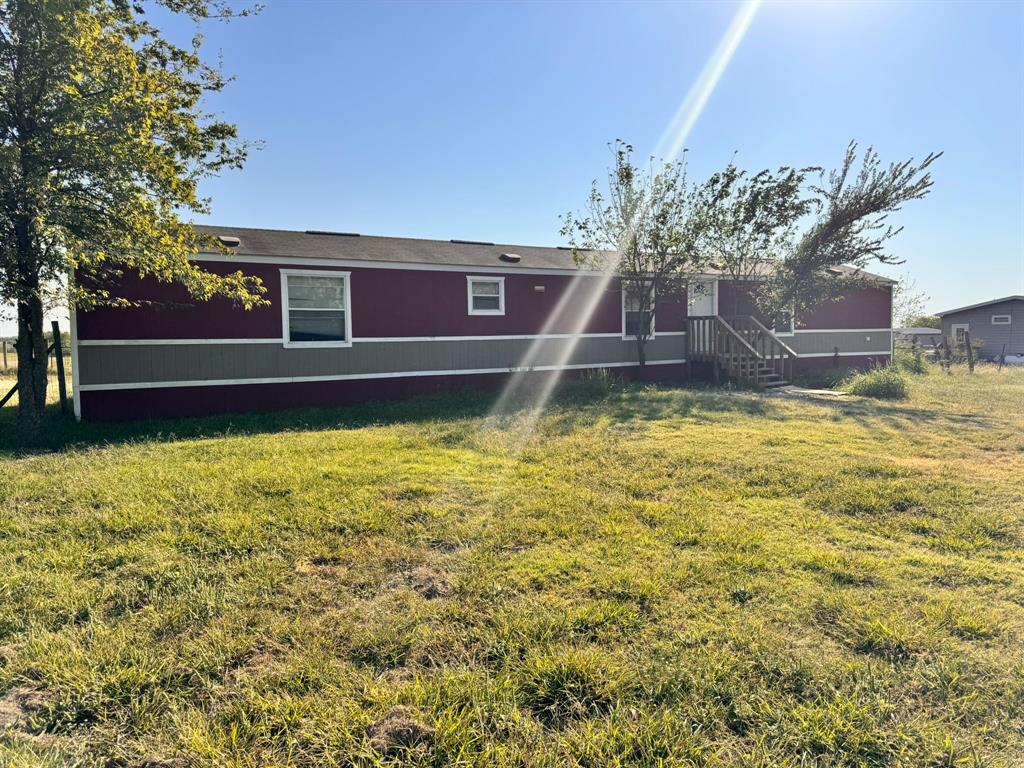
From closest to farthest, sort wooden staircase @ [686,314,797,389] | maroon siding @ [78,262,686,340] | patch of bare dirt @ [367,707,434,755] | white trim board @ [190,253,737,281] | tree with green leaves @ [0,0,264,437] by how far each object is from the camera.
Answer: patch of bare dirt @ [367,707,434,755] < tree with green leaves @ [0,0,264,437] < maroon siding @ [78,262,686,340] < white trim board @ [190,253,737,281] < wooden staircase @ [686,314,797,389]

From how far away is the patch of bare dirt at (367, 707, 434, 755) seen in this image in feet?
6.21

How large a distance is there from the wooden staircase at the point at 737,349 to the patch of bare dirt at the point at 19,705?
515 inches

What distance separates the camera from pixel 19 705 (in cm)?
212

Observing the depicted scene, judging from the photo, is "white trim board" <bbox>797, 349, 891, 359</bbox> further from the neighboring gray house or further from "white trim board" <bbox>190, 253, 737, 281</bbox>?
the neighboring gray house

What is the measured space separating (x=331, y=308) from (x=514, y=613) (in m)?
8.99

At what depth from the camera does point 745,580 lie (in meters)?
3.06

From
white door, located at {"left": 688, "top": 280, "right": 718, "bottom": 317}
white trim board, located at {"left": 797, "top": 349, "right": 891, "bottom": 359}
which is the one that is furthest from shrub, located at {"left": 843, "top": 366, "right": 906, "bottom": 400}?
white trim board, located at {"left": 797, "top": 349, "right": 891, "bottom": 359}

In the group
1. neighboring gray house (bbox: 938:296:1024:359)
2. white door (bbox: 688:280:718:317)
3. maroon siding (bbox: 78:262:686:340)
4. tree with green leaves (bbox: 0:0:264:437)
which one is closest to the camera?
tree with green leaves (bbox: 0:0:264:437)

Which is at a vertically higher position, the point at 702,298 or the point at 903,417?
the point at 702,298

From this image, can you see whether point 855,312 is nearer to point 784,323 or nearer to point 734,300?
point 784,323

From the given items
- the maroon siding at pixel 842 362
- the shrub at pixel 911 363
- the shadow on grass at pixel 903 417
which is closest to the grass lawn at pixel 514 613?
the shadow on grass at pixel 903 417

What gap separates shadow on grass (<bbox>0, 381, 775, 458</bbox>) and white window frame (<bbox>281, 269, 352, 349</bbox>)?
4.16 feet

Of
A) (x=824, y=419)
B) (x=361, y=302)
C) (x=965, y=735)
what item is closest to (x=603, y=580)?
(x=965, y=735)

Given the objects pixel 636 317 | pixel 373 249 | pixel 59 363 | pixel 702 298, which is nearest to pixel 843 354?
pixel 702 298
